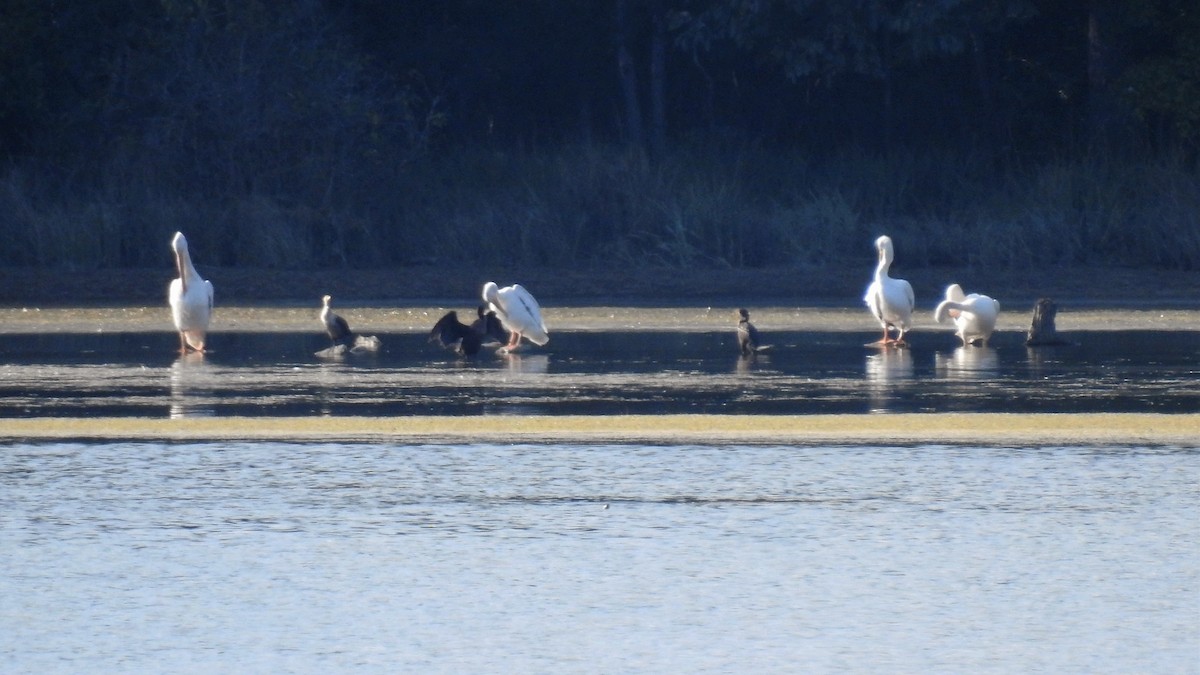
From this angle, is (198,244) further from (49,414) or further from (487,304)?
(49,414)

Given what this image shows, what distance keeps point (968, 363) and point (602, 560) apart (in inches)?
293

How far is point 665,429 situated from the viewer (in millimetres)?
10078

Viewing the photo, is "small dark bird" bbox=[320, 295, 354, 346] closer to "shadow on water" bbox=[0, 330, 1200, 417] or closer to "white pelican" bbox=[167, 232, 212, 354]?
"shadow on water" bbox=[0, 330, 1200, 417]

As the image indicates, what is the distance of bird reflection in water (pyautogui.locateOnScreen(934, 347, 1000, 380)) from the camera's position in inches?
509

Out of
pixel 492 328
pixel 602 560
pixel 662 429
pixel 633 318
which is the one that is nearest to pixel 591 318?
pixel 633 318

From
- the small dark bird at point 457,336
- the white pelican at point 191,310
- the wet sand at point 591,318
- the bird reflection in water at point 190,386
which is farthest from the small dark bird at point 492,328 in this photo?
the bird reflection in water at point 190,386

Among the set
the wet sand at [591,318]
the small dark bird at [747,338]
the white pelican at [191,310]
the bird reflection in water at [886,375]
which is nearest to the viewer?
the bird reflection in water at [886,375]

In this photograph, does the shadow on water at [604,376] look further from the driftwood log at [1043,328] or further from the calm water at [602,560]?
the calm water at [602,560]

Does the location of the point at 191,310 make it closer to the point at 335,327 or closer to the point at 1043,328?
the point at 335,327

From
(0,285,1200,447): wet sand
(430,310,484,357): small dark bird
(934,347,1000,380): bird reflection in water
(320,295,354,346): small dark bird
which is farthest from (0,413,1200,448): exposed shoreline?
(320,295,354,346): small dark bird

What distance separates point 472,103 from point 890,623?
99.9ft

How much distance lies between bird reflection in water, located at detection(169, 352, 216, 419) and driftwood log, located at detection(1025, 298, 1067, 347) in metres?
6.44

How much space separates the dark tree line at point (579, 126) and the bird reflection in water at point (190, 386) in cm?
915

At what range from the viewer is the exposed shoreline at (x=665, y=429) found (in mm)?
9648
